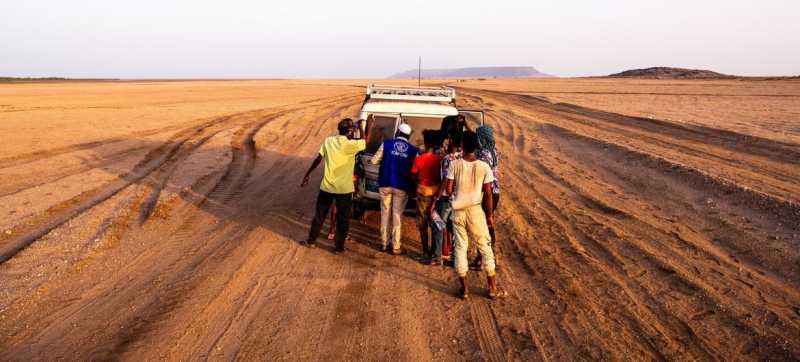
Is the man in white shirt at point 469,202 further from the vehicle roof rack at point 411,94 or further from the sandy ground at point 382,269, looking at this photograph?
the vehicle roof rack at point 411,94

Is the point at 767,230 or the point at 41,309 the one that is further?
the point at 767,230

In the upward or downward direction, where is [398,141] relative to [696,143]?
upward

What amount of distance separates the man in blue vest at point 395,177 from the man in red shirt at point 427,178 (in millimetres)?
239

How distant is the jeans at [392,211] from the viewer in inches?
249

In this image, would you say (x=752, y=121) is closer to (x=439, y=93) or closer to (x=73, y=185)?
(x=439, y=93)

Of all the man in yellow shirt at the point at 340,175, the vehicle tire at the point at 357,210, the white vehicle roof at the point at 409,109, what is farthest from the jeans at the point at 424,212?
the white vehicle roof at the point at 409,109

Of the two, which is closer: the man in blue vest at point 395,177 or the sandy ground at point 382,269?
the sandy ground at point 382,269

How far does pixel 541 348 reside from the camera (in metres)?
4.33

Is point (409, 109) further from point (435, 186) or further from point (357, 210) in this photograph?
point (435, 186)

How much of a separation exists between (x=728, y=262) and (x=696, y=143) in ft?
32.9

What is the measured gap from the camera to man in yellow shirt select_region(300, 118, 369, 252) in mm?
6199

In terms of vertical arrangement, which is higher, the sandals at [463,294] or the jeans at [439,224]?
the jeans at [439,224]

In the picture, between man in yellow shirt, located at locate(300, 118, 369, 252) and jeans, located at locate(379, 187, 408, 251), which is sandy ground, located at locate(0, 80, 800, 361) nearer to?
jeans, located at locate(379, 187, 408, 251)

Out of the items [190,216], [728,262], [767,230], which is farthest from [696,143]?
[190,216]
